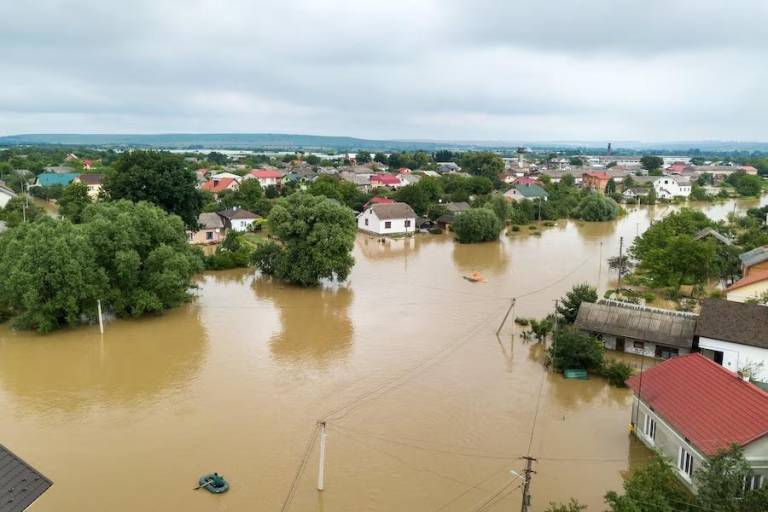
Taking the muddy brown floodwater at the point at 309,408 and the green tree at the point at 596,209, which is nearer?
the muddy brown floodwater at the point at 309,408

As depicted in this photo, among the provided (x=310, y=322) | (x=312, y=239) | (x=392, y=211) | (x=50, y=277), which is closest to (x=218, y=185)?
(x=392, y=211)

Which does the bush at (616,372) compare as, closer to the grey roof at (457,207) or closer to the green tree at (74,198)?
the grey roof at (457,207)

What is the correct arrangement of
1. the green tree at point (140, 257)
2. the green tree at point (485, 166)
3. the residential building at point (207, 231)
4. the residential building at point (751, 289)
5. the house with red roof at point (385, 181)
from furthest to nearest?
the green tree at point (485, 166), the house with red roof at point (385, 181), the residential building at point (207, 231), the green tree at point (140, 257), the residential building at point (751, 289)

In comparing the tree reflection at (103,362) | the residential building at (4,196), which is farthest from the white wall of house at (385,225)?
the residential building at (4,196)

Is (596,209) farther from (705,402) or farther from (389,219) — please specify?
(705,402)

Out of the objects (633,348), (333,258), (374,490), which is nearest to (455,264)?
(333,258)

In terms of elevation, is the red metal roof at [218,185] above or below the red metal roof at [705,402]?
above
